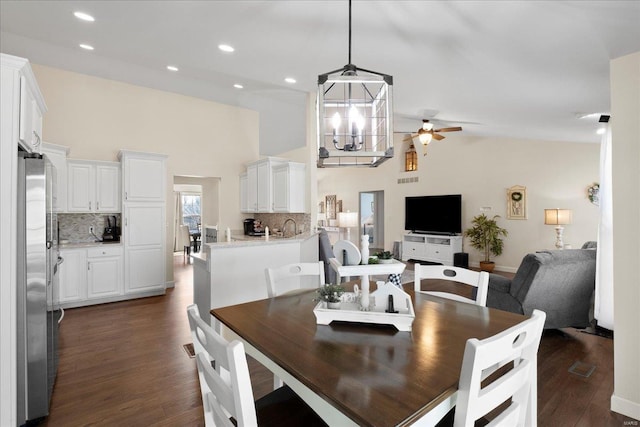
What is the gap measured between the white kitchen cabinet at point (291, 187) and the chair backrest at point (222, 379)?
154 inches

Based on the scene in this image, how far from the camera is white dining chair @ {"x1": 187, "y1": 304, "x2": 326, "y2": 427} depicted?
0.89 m

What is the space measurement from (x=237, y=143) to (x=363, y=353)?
19.2 feet

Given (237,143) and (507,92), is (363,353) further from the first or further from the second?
(237,143)

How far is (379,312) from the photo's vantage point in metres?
1.44

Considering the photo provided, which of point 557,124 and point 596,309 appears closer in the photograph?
point 596,309

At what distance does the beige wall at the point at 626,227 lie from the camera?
6.46 feet

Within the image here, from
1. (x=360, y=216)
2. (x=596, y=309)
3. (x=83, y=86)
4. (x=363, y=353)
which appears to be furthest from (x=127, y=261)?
(x=360, y=216)

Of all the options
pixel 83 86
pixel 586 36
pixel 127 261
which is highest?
pixel 83 86

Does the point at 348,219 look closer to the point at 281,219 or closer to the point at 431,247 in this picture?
the point at 431,247

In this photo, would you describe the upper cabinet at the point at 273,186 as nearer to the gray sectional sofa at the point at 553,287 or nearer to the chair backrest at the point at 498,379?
the gray sectional sofa at the point at 553,287

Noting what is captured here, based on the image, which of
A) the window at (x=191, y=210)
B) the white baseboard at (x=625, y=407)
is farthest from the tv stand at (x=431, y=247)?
the window at (x=191, y=210)

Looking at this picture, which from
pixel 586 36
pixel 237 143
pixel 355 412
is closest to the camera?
pixel 355 412

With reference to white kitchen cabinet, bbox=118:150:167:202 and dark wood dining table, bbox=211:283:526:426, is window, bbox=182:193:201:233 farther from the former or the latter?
dark wood dining table, bbox=211:283:526:426

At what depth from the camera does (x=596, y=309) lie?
3.52 metres
